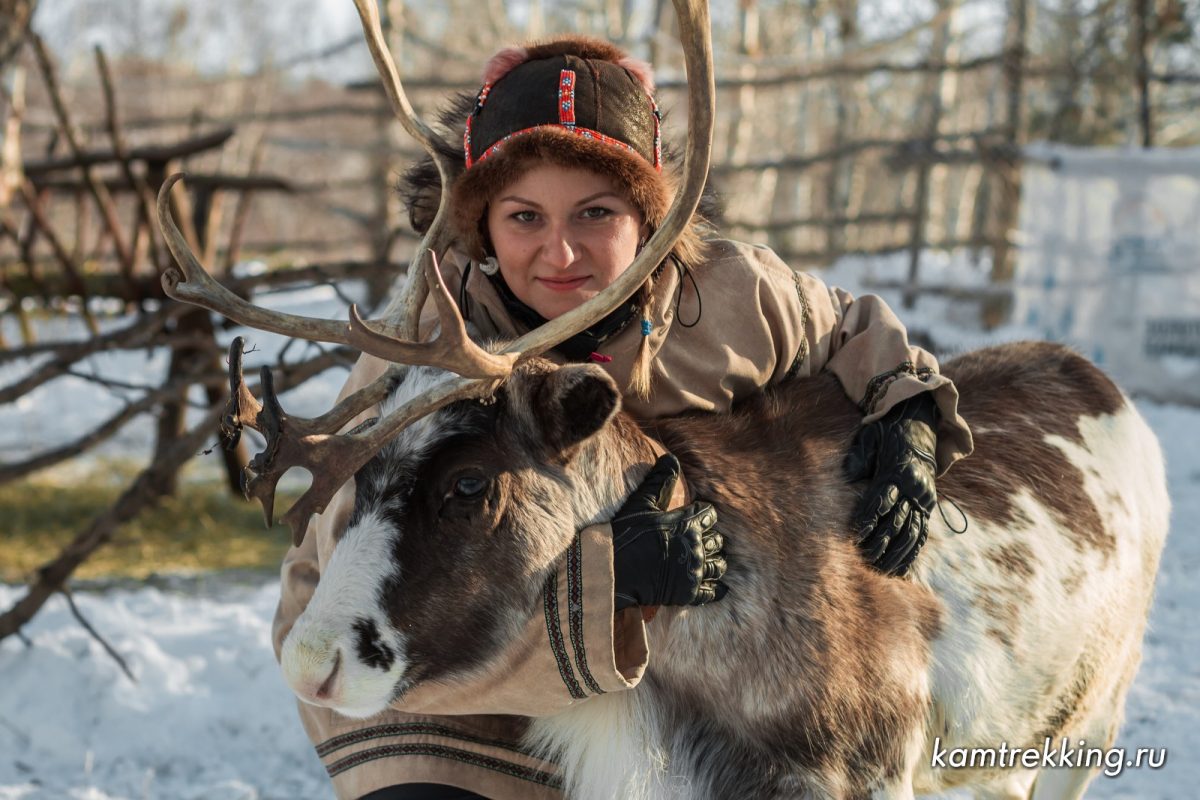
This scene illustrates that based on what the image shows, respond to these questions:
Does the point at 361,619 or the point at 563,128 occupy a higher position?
the point at 563,128

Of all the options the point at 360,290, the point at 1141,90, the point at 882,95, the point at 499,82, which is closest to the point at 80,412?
the point at 360,290

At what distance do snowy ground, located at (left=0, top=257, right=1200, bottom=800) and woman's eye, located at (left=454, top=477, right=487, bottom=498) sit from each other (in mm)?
2104

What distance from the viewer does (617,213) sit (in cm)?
254

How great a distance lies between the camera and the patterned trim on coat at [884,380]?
8.38ft

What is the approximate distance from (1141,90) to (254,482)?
12.5m

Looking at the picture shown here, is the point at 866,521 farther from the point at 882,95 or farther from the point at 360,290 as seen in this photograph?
the point at 882,95

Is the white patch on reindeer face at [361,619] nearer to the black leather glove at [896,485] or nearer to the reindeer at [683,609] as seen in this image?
the reindeer at [683,609]

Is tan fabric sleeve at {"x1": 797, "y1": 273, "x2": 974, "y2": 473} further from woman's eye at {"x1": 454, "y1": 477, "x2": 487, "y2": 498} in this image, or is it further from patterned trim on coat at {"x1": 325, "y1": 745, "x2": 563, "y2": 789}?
patterned trim on coat at {"x1": 325, "y1": 745, "x2": 563, "y2": 789}

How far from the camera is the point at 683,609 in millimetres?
2230

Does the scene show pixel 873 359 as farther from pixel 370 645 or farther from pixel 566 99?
pixel 370 645

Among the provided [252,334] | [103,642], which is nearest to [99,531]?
[103,642]

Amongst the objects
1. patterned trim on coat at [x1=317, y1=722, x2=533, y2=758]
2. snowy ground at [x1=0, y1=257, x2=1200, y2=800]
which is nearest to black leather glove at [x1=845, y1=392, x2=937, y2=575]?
patterned trim on coat at [x1=317, y1=722, x2=533, y2=758]

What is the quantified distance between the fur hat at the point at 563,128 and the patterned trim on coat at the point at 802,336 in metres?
0.32

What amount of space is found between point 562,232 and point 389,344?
2.10 ft
